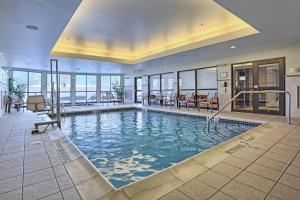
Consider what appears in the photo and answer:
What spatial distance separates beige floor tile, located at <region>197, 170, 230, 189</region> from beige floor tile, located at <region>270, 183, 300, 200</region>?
403 mm

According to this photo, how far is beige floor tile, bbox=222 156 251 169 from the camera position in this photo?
7.12 ft

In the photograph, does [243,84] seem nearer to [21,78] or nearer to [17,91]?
[17,91]

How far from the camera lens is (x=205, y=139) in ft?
13.5

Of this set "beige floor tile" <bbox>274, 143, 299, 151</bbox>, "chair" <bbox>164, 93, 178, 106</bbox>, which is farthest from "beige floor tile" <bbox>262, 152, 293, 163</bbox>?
"chair" <bbox>164, 93, 178, 106</bbox>

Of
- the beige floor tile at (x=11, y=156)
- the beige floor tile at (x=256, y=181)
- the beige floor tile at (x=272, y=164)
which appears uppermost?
the beige floor tile at (x=272, y=164)

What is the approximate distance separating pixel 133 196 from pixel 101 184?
42 centimetres

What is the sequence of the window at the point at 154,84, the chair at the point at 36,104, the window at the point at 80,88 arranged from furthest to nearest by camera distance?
the window at the point at 80,88 → the window at the point at 154,84 → the chair at the point at 36,104

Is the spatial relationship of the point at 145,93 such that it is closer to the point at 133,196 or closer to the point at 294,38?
the point at 294,38

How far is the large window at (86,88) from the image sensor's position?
13164 mm

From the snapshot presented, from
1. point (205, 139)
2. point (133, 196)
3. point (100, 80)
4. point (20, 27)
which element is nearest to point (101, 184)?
point (133, 196)

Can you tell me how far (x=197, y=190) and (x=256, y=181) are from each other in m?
0.65

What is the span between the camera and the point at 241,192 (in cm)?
160

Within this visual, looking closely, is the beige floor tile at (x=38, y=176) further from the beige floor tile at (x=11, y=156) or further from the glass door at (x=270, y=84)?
the glass door at (x=270, y=84)

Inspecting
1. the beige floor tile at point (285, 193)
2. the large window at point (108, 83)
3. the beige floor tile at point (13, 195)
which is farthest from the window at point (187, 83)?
the beige floor tile at point (13, 195)
